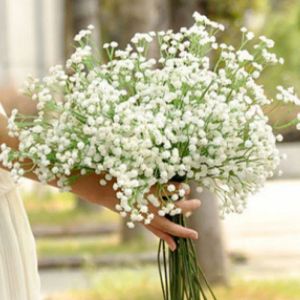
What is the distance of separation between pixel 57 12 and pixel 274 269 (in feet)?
32.7

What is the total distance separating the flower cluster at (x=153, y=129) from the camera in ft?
11.2

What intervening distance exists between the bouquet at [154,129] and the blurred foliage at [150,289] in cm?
525

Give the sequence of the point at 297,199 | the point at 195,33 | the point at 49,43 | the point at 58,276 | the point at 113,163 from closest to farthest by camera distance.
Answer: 1. the point at 113,163
2. the point at 195,33
3. the point at 58,276
4. the point at 297,199
5. the point at 49,43

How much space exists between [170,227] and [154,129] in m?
0.33

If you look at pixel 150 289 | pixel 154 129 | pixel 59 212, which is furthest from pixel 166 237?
pixel 59 212

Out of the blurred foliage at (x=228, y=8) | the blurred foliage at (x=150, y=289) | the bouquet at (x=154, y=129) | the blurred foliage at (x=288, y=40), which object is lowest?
the blurred foliage at (x=150, y=289)

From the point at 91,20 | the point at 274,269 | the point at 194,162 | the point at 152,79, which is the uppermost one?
the point at 91,20

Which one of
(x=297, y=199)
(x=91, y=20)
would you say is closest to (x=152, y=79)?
(x=91, y=20)

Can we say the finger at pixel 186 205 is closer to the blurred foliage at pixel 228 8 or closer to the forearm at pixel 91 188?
the forearm at pixel 91 188

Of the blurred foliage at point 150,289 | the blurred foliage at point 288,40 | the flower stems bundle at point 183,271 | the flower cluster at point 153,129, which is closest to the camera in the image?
the flower cluster at point 153,129

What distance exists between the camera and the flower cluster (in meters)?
3.42

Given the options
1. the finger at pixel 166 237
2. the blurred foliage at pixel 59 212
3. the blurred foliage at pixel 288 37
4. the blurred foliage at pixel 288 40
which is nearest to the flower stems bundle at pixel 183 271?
the finger at pixel 166 237

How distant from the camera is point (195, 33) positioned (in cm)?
364

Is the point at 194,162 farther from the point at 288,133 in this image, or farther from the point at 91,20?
the point at 288,133
